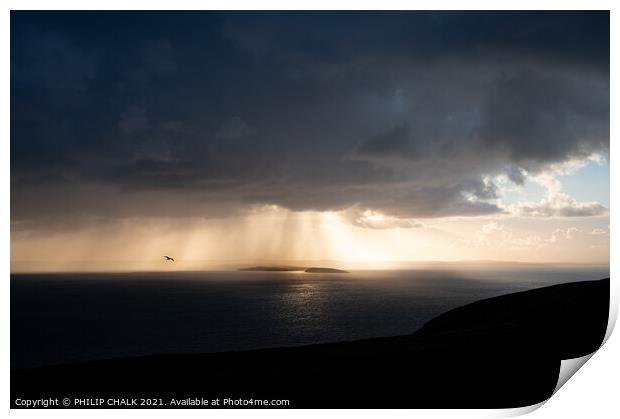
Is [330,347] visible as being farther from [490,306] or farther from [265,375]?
[490,306]

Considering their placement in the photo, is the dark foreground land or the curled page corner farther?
the curled page corner

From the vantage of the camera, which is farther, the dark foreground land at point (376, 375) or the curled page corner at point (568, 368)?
the curled page corner at point (568, 368)
